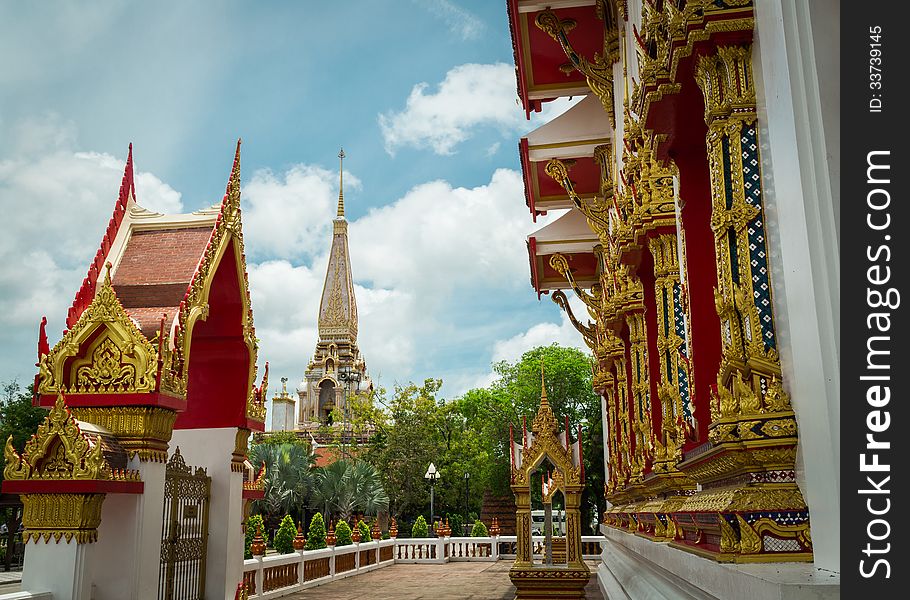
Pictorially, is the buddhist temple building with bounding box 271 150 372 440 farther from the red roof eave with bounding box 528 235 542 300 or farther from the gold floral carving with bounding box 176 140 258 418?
the gold floral carving with bounding box 176 140 258 418

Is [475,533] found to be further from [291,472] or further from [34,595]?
[34,595]

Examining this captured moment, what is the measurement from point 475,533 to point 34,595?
993 inches

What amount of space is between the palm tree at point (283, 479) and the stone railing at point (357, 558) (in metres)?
10.8

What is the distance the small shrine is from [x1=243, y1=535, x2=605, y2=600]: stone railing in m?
3.29

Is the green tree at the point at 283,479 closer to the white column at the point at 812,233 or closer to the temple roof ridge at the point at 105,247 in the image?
the temple roof ridge at the point at 105,247

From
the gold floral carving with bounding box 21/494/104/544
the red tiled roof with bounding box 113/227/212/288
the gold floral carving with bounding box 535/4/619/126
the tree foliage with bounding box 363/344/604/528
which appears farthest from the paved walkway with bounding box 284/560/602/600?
the tree foliage with bounding box 363/344/604/528

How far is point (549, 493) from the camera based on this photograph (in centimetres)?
1422

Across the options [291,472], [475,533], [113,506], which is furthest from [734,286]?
[291,472]

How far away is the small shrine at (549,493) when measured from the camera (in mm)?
12953

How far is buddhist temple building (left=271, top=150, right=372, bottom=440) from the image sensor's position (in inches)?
2904

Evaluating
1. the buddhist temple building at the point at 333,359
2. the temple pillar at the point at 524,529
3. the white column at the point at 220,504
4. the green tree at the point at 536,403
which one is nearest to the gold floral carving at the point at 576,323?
the temple pillar at the point at 524,529

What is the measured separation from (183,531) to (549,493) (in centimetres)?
745

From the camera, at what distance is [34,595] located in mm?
6324
